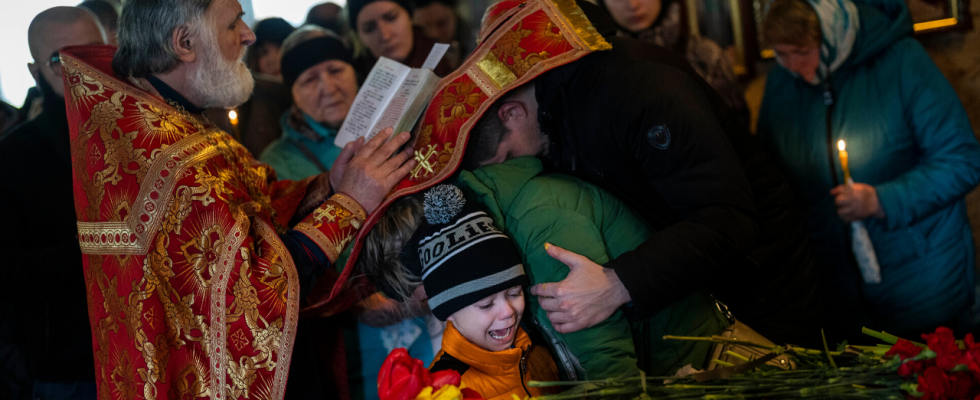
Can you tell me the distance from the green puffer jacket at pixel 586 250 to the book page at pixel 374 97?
457 millimetres

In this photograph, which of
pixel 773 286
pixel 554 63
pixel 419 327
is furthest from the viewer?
pixel 419 327

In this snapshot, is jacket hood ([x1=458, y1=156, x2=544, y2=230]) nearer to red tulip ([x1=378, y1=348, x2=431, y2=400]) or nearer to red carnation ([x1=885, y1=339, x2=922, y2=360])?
red tulip ([x1=378, y1=348, x2=431, y2=400])

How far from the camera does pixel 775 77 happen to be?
285 cm

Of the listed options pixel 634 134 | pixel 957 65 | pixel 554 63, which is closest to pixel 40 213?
pixel 554 63

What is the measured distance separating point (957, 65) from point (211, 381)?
10.8 feet

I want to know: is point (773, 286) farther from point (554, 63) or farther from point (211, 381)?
point (211, 381)

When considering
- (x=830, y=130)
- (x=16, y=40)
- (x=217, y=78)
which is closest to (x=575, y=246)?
(x=217, y=78)

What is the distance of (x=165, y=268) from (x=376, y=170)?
0.60 meters

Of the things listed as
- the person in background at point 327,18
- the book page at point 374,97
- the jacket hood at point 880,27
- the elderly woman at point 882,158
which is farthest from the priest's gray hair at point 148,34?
the jacket hood at point 880,27

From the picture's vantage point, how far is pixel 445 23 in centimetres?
358

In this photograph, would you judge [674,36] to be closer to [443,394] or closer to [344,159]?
[344,159]

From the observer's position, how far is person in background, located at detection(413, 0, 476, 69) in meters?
3.52

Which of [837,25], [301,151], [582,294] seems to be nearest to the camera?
[582,294]

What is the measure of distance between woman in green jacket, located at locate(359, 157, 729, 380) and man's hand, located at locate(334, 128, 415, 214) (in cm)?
10
